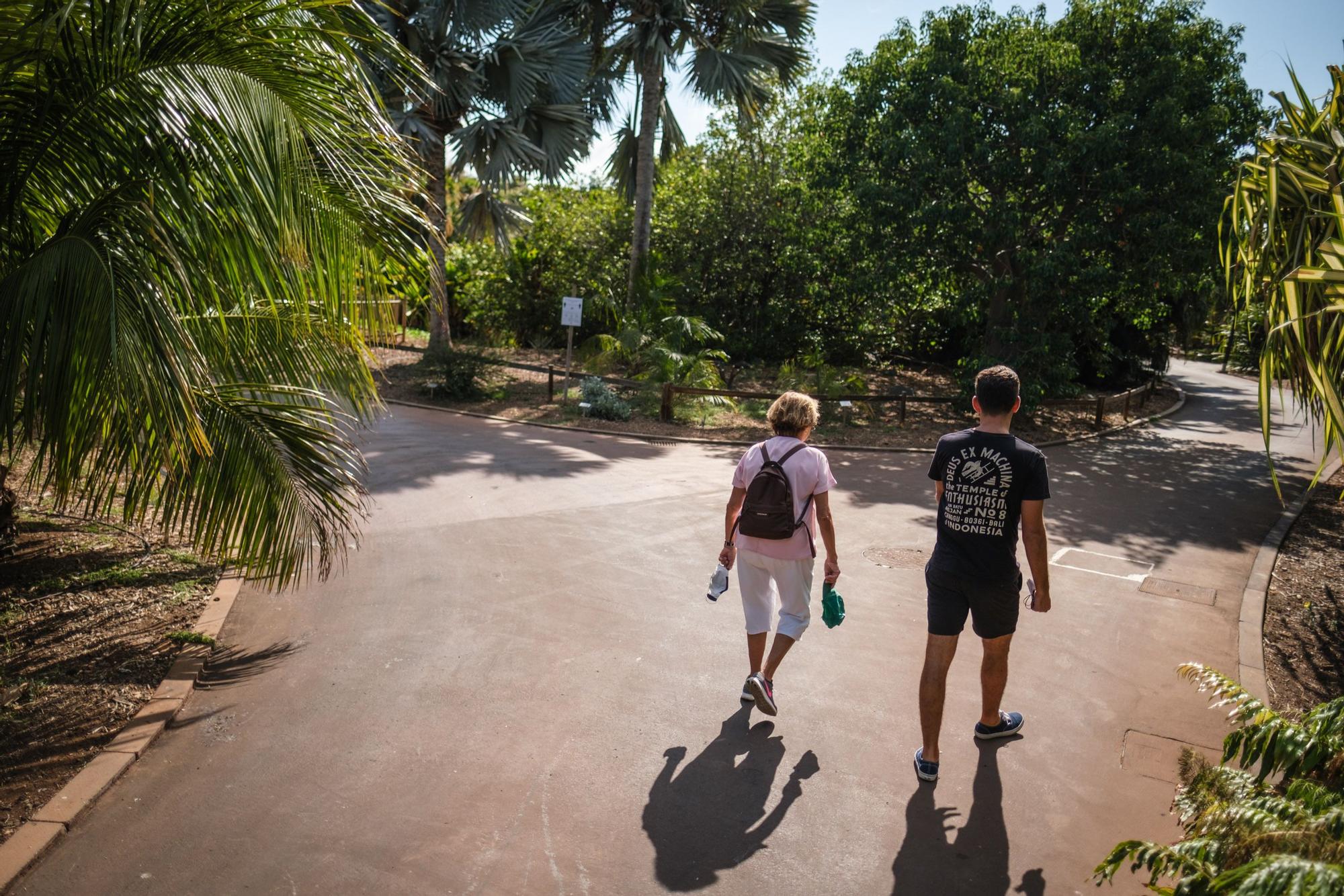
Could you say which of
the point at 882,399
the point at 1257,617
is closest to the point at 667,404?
the point at 882,399

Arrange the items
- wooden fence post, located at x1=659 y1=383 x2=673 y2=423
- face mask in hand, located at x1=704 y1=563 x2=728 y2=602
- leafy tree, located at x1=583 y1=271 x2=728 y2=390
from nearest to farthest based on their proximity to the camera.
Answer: face mask in hand, located at x1=704 y1=563 x2=728 y2=602 < wooden fence post, located at x1=659 y1=383 x2=673 y2=423 < leafy tree, located at x1=583 y1=271 x2=728 y2=390

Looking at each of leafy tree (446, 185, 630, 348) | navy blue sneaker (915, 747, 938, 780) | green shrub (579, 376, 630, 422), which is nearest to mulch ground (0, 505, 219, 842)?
navy blue sneaker (915, 747, 938, 780)

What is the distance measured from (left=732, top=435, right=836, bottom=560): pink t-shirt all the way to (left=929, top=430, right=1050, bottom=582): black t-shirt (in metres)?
0.62

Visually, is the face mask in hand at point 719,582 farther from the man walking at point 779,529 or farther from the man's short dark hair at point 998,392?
the man's short dark hair at point 998,392

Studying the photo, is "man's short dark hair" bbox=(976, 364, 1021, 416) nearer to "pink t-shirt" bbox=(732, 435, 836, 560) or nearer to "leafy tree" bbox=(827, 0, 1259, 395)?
"pink t-shirt" bbox=(732, 435, 836, 560)

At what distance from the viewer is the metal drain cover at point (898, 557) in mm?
8227

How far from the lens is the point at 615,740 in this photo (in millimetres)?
4703

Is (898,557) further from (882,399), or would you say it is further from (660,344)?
(660,344)

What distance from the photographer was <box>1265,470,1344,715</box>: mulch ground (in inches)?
232

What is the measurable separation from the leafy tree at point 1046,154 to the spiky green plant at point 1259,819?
45.9 ft

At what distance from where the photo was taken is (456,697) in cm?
512

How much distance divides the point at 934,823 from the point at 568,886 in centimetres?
165

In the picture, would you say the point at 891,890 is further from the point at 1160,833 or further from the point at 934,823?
the point at 1160,833

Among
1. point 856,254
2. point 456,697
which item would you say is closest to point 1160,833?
point 456,697
